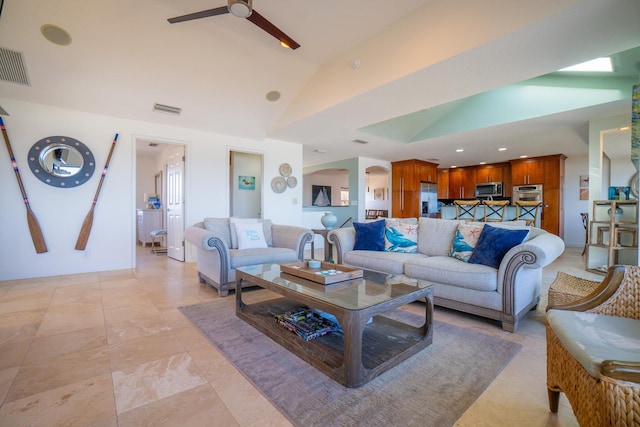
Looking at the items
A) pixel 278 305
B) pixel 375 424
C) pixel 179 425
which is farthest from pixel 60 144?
pixel 375 424

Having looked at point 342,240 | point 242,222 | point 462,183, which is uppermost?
point 462,183

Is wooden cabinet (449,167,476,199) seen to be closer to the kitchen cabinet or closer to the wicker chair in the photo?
the kitchen cabinet

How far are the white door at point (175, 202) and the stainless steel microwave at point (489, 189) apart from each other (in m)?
8.42

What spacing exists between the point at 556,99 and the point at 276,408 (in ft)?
17.6

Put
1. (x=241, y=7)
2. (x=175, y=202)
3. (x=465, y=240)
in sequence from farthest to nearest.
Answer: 1. (x=175, y=202)
2. (x=465, y=240)
3. (x=241, y=7)

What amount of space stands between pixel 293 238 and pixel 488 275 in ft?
7.34

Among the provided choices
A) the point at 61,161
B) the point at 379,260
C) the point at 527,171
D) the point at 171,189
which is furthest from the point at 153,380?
the point at 527,171

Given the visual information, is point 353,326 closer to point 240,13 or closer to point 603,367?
point 603,367

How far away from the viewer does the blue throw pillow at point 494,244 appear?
2.41 m

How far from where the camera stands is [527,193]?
24.9 feet

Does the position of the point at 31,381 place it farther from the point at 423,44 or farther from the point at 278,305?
the point at 423,44

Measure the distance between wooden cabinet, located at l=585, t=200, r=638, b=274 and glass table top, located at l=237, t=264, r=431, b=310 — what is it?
4066mm

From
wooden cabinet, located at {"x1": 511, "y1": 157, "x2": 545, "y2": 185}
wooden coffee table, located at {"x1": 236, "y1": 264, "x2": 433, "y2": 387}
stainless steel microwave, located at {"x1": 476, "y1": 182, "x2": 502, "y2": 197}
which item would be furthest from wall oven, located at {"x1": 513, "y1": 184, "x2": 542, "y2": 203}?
wooden coffee table, located at {"x1": 236, "y1": 264, "x2": 433, "y2": 387}

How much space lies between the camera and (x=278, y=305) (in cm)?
250
